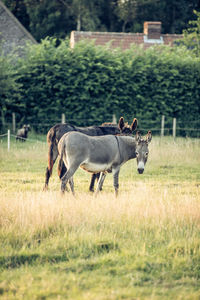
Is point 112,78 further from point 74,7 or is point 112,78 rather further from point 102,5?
point 102,5

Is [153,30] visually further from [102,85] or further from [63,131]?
[63,131]

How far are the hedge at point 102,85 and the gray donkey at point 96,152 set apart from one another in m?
10.9

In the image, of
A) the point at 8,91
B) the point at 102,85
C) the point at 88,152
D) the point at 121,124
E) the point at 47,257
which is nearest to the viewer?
the point at 47,257

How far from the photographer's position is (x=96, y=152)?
8.48m

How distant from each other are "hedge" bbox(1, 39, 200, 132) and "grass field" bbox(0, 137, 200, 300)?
12.1 m

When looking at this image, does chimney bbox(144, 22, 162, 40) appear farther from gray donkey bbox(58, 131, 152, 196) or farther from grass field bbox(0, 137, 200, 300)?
grass field bbox(0, 137, 200, 300)

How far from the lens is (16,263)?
5273 mm

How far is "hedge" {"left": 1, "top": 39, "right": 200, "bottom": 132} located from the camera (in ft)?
66.8

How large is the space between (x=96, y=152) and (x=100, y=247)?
2.97 metres

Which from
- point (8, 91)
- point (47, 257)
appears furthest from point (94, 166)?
point (8, 91)

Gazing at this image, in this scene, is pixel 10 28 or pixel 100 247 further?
pixel 10 28

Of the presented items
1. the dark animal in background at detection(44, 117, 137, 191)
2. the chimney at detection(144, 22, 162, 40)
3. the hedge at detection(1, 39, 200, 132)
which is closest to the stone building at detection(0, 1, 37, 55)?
the chimney at detection(144, 22, 162, 40)

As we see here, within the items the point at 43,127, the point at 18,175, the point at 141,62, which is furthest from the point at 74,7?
the point at 18,175

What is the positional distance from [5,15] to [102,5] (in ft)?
46.6
